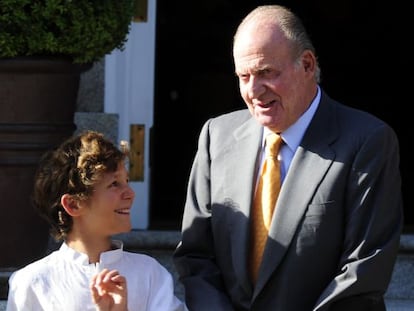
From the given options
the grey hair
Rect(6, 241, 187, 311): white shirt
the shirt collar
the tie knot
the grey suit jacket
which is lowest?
Rect(6, 241, 187, 311): white shirt

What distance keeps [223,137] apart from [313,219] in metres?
0.43

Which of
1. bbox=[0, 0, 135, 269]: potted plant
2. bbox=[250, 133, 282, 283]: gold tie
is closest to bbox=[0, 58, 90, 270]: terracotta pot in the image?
bbox=[0, 0, 135, 269]: potted plant

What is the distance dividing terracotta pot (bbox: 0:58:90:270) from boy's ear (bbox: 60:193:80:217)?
1135 millimetres

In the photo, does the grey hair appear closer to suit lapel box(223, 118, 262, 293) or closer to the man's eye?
suit lapel box(223, 118, 262, 293)

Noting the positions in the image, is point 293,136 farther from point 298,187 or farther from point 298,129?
point 298,187

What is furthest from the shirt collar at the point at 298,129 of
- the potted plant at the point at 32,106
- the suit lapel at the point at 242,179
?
the potted plant at the point at 32,106

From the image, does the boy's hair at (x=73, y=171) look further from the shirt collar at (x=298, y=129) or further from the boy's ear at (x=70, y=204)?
the shirt collar at (x=298, y=129)

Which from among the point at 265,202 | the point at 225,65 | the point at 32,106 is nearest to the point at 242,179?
the point at 265,202

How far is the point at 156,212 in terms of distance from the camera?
6434 millimetres

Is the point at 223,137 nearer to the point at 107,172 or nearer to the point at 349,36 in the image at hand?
the point at 107,172

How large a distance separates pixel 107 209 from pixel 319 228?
63cm

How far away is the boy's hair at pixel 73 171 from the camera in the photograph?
11.3ft

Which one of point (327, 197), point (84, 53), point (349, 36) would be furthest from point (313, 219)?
point (349, 36)

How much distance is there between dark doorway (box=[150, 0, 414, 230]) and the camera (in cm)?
722
